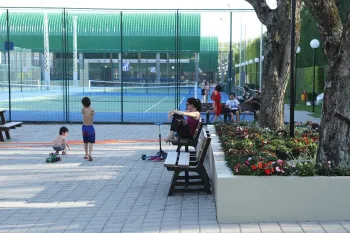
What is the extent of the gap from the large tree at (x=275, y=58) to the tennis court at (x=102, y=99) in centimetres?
1219

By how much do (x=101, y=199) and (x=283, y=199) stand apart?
2789 millimetres

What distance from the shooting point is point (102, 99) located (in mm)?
32000

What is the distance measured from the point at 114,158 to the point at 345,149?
19.7 feet

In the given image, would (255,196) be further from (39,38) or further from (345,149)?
(39,38)

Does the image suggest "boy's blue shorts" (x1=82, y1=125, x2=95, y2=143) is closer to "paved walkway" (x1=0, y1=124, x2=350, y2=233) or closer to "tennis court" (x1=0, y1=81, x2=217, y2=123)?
"paved walkway" (x1=0, y1=124, x2=350, y2=233)

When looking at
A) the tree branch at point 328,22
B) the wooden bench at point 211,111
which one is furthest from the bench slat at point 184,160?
the wooden bench at point 211,111

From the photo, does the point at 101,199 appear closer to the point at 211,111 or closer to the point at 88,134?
the point at 88,134

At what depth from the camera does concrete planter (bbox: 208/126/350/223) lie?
21.6ft

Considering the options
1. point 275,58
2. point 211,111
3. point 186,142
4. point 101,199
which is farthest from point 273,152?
point 211,111

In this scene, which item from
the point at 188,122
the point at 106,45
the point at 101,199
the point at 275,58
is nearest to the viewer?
the point at 101,199

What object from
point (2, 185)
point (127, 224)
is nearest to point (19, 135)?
point (2, 185)

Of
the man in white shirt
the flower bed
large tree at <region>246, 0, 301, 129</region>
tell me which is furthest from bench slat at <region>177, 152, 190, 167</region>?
the man in white shirt

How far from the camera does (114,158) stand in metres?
11.9

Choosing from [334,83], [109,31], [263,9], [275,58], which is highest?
[109,31]
